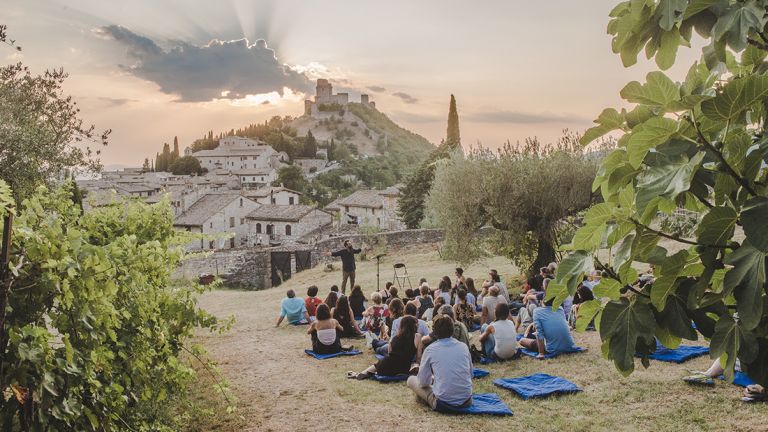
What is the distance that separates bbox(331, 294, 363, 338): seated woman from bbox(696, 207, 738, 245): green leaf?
35.2ft

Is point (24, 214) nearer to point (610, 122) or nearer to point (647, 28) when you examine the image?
point (610, 122)

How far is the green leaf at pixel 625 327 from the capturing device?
2.60 m

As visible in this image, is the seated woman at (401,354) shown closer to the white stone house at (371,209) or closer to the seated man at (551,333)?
the seated man at (551,333)

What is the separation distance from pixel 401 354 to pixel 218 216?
197ft

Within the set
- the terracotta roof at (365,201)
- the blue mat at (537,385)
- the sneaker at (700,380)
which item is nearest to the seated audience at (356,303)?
the blue mat at (537,385)

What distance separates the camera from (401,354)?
361 inches

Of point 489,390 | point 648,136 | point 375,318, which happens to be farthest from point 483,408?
point 648,136

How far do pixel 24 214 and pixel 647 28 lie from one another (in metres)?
4.09

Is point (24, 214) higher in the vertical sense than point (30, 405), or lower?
higher

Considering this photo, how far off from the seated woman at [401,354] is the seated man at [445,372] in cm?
150

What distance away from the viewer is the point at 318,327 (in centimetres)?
1109

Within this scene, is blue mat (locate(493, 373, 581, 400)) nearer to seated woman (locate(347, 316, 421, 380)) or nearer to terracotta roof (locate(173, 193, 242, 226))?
seated woman (locate(347, 316, 421, 380))

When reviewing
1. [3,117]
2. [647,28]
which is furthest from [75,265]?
[3,117]

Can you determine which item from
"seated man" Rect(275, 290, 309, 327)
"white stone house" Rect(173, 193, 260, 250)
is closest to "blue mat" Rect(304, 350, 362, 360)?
"seated man" Rect(275, 290, 309, 327)
